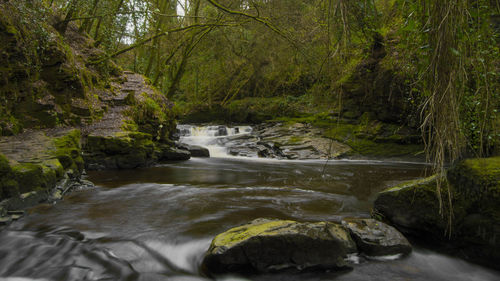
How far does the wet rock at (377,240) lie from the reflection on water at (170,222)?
120 mm

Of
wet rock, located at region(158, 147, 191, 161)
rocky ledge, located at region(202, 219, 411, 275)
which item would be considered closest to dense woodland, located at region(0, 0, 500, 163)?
rocky ledge, located at region(202, 219, 411, 275)

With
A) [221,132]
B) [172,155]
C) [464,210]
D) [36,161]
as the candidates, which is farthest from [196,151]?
[464,210]

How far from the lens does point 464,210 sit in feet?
10.5

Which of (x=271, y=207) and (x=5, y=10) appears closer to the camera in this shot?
(x=271, y=207)

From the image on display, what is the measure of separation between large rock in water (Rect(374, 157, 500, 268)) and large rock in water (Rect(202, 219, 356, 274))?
1246 mm

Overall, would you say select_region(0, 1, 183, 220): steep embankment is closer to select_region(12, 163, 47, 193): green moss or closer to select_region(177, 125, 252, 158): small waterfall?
select_region(12, 163, 47, 193): green moss

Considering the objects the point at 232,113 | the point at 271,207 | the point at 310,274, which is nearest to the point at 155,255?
the point at 310,274

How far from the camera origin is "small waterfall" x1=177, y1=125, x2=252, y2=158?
1409 cm

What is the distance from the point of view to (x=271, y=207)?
16.6 feet

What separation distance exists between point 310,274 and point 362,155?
30.7 feet

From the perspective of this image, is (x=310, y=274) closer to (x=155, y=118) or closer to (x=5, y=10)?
(x=5, y=10)

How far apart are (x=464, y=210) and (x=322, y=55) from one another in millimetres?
3613

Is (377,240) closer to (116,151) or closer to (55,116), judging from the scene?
(116,151)

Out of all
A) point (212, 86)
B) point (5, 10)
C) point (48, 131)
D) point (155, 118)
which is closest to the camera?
point (5, 10)
